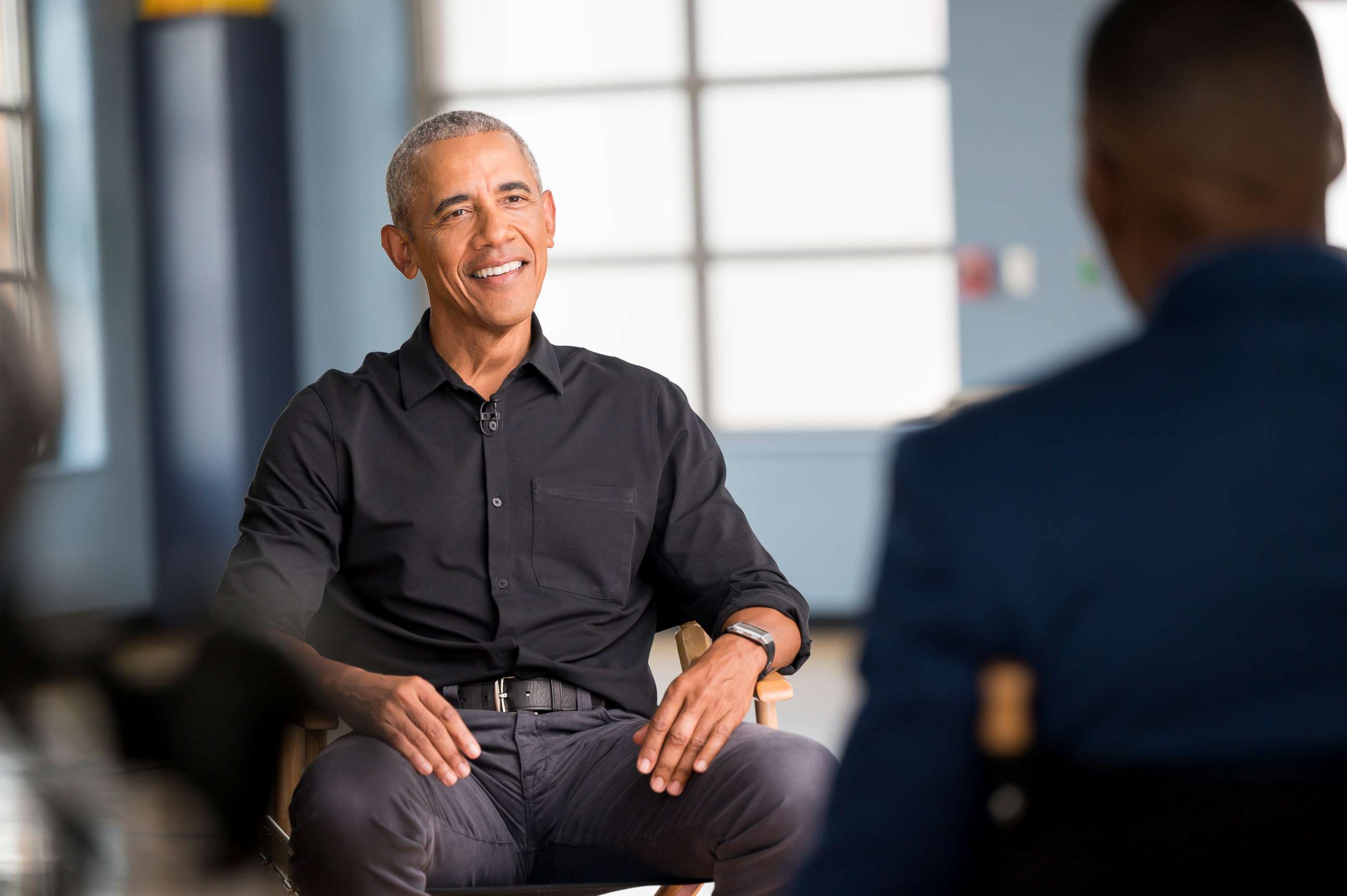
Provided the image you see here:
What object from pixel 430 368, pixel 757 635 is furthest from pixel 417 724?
pixel 430 368

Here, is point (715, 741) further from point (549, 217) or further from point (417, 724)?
point (549, 217)

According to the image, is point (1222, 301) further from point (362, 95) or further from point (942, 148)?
point (362, 95)

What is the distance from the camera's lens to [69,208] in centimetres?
603

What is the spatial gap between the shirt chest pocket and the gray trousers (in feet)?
Answer: 0.65

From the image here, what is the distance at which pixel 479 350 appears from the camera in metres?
2.26

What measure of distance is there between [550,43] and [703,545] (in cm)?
474

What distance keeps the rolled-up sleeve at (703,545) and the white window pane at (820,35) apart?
426 centimetres

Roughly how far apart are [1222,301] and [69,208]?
6.03 meters

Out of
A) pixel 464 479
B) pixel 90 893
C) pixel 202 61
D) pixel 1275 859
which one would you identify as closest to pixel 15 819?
pixel 90 893

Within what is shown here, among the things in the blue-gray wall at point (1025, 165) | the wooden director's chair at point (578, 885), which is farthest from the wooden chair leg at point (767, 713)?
the blue-gray wall at point (1025, 165)

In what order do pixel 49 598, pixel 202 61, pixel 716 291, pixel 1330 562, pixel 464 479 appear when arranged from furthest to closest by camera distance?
pixel 716 291
pixel 202 61
pixel 464 479
pixel 1330 562
pixel 49 598

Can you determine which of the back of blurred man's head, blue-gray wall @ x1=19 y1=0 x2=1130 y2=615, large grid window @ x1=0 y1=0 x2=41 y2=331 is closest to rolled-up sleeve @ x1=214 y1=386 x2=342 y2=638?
large grid window @ x1=0 y1=0 x2=41 y2=331

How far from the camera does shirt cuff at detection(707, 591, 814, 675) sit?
2.08m

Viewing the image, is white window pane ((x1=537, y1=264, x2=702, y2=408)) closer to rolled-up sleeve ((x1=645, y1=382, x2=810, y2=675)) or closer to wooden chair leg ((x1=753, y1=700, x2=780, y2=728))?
rolled-up sleeve ((x1=645, y1=382, x2=810, y2=675))
